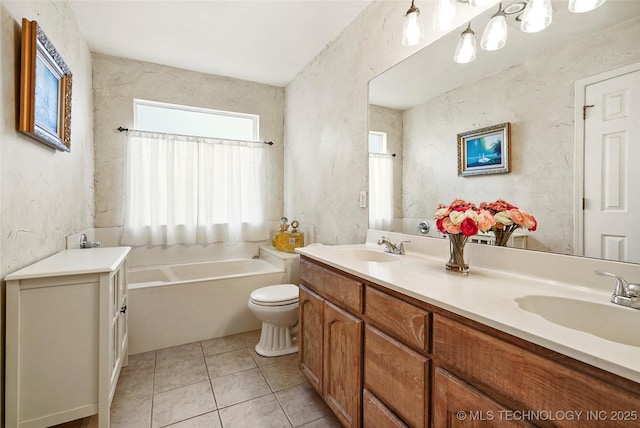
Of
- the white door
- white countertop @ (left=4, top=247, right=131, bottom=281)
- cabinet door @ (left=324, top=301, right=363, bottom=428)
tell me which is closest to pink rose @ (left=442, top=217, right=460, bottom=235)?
the white door

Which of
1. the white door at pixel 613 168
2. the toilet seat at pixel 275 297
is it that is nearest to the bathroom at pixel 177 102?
the white door at pixel 613 168

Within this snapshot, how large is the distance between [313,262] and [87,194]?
7.02ft

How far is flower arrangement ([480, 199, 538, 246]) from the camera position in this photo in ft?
3.86

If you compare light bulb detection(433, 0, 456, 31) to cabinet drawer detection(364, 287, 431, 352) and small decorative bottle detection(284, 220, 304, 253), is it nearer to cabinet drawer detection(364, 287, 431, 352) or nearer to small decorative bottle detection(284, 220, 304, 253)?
cabinet drawer detection(364, 287, 431, 352)

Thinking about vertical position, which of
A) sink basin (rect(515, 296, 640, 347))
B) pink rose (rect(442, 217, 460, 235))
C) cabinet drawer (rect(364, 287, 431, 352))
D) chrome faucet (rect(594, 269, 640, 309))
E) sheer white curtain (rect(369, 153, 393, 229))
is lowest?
cabinet drawer (rect(364, 287, 431, 352))

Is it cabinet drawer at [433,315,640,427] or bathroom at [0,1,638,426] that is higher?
bathroom at [0,1,638,426]

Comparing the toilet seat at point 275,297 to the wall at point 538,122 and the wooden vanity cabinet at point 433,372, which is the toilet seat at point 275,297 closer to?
the wooden vanity cabinet at point 433,372

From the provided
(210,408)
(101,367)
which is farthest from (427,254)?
(101,367)

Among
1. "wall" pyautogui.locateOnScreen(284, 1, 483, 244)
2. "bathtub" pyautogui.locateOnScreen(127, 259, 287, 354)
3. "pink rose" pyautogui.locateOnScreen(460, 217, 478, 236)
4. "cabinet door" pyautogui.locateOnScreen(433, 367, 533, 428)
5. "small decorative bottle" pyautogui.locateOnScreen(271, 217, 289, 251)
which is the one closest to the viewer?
"cabinet door" pyautogui.locateOnScreen(433, 367, 533, 428)

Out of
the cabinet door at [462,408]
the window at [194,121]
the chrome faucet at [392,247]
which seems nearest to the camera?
the cabinet door at [462,408]

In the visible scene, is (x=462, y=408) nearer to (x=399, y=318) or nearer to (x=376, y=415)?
(x=399, y=318)

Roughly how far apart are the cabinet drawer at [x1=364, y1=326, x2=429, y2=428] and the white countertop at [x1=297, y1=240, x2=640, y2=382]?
21cm

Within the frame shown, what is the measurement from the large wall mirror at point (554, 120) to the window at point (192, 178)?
2113 mm

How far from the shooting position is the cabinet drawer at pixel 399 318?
3.05 feet
